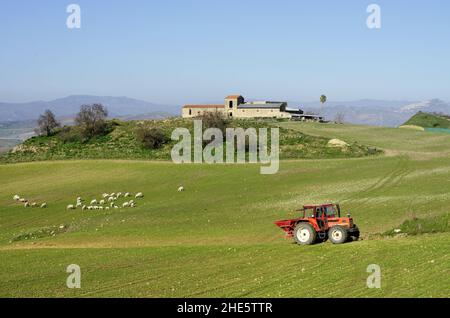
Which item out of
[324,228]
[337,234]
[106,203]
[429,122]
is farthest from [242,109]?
[337,234]

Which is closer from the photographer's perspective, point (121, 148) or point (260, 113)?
point (121, 148)

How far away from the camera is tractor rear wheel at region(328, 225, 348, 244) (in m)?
30.9

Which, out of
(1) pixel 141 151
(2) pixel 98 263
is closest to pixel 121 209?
(2) pixel 98 263

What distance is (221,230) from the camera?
137 feet

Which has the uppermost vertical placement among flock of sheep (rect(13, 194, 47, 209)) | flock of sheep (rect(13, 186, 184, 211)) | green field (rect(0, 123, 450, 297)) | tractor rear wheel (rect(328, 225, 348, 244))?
tractor rear wheel (rect(328, 225, 348, 244))

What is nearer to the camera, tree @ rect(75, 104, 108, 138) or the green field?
the green field

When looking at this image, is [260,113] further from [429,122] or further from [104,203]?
[104,203]

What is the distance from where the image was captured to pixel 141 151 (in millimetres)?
99500

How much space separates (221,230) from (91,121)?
76.9m

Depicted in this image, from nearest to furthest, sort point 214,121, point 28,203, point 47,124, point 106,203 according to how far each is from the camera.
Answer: point 106,203 < point 28,203 < point 214,121 < point 47,124

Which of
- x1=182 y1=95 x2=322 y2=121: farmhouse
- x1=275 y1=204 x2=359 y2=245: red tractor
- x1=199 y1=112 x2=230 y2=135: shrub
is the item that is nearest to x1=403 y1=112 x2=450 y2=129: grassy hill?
x1=182 y1=95 x2=322 y2=121: farmhouse

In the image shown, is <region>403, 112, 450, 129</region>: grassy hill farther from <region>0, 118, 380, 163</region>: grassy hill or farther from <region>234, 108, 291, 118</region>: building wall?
<region>0, 118, 380, 163</region>: grassy hill

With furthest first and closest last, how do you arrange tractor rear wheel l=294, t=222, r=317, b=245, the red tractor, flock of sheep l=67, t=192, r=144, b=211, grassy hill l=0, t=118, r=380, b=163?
1. grassy hill l=0, t=118, r=380, b=163
2. flock of sheep l=67, t=192, r=144, b=211
3. tractor rear wheel l=294, t=222, r=317, b=245
4. the red tractor

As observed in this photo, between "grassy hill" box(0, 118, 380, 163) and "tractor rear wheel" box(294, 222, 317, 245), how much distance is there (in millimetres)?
56659
